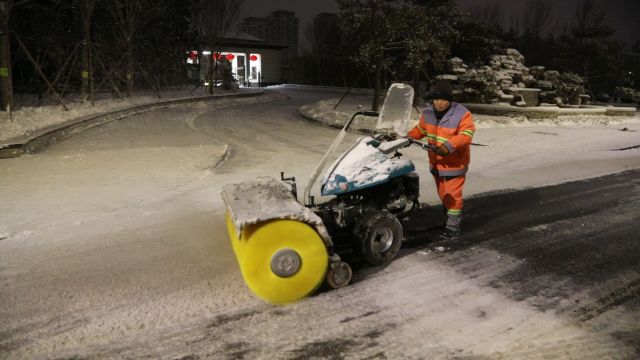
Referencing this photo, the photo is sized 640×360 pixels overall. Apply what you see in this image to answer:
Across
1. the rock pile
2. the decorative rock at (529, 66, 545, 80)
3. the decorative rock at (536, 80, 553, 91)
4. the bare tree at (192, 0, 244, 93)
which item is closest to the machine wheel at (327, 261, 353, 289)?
the rock pile

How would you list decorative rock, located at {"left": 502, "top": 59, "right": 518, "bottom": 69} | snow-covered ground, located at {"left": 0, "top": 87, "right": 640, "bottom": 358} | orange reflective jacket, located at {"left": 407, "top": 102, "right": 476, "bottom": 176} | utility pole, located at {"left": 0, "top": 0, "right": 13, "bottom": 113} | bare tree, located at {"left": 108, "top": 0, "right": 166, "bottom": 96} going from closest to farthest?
snow-covered ground, located at {"left": 0, "top": 87, "right": 640, "bottom": 358}
orange reflective jacket, located at {"left": 407, "top": 102, "right": 476, "bottom": 176}
utility pole, located at {"left": 0, "top": 0, "right": 13, "bottom": 113}
bare tree, located at {"left": 108, "top": 0, "right": 166, "bottom": 96}
decorative rock, located at {"left": 502, "top": 59, "right": 518, "bottom": 69}

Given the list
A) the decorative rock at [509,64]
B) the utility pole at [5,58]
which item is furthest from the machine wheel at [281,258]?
the decorative rock at [509,64]

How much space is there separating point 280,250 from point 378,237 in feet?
3.54

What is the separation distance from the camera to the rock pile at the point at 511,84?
18.3m

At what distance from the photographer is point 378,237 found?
4039 millimetres

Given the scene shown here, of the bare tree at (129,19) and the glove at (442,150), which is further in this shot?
the bare tree at (129,19)

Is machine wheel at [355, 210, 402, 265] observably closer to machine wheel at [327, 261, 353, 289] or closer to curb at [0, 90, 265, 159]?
machine wheel at [327, 261, 353, 289]

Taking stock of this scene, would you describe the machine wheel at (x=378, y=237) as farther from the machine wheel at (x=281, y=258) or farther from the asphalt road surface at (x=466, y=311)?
the machine wheel at (x=281, y=258)

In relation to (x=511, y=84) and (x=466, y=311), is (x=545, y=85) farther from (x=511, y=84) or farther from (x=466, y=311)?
(x=466, y=311)

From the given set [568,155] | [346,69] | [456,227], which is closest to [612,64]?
[346,69]

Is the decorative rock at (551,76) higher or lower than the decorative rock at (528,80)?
higher

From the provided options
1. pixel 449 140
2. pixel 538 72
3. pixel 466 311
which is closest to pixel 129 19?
pixel 538 72

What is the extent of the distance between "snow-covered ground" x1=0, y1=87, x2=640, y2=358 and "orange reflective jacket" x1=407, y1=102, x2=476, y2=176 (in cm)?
124

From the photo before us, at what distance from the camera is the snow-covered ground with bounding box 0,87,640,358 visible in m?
3.21
